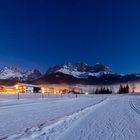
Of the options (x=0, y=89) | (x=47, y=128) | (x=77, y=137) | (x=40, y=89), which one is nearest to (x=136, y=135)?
(x=77, y=137)

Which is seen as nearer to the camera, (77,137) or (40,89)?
(77,137)

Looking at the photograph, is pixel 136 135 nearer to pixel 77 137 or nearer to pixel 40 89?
pixel 77 137


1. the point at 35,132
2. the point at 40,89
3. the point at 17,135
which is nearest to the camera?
the point at 17,135

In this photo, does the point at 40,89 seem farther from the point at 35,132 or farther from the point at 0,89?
the point at 35,132

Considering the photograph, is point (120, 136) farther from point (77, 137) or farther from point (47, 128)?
point (47, 128)

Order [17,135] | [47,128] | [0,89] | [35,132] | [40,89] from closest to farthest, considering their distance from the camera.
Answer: [17,135]
[35,132]
[47,128]
[0,89]
[40,89]

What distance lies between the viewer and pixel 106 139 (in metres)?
8.95

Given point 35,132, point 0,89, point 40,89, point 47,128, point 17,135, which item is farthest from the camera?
point 40,89

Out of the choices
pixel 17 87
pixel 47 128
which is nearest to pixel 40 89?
pixel 17 87

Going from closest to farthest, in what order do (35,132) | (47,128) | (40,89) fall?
(35,132)
(47,128)
(40,89)

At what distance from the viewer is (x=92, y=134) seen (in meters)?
9.95

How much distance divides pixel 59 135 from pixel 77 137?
59 centimetres

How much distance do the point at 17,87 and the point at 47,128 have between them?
9883cm

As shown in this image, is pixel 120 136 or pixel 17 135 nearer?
pixel 17 135
